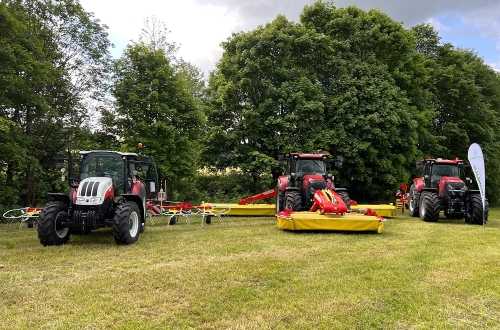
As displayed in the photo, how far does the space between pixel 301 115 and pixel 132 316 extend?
15.1 meters

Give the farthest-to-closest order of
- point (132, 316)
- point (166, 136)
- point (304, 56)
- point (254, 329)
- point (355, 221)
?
1. point (304, 56)
2. point (166, 136)
3. point (355, 221)
4. point (132, 316)
5. point (254, 329)

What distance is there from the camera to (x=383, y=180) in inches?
742

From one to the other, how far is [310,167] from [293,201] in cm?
184

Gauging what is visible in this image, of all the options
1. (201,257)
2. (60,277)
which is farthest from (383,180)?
(60,277)

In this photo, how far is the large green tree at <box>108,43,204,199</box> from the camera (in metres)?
15.0

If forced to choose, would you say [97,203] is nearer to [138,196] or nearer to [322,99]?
[138,196]

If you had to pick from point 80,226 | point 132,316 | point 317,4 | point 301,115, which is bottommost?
point 132,316

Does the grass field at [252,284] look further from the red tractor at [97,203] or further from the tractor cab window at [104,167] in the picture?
the tractor cab window at [104,167]

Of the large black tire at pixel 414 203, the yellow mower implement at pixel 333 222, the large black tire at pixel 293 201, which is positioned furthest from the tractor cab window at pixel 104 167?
the large black tire at pixel 414 203

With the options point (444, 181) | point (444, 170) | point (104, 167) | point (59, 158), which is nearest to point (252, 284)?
point (104, 167)

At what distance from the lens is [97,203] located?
730 centimetres

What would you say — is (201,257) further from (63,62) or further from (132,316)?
(63,62)

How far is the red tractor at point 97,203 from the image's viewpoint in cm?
712

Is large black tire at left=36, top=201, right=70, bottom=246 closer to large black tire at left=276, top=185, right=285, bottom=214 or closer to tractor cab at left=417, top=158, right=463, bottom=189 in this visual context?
large black tire at left=276, top=185, right=285, bottom=214
